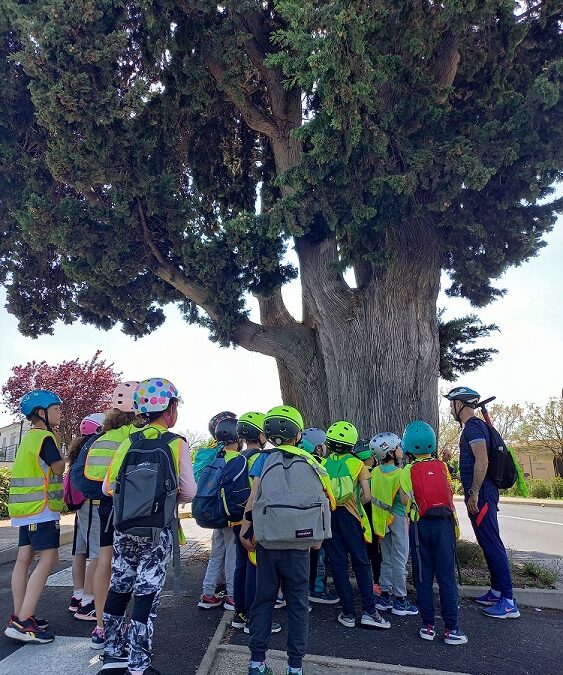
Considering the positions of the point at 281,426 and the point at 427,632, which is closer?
the point at 281,426

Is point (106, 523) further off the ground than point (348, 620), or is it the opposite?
point (106, 523)

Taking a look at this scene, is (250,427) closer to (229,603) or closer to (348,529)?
(348,529)

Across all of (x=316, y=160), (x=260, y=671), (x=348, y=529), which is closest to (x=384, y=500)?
(x=348, y=529)

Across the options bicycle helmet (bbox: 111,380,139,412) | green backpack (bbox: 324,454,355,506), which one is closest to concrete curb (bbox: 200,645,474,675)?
green backpack (bbox: 324,454,355,506)

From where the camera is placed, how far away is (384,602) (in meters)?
4.97

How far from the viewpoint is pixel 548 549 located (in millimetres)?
9250

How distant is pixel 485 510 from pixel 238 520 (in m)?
2.36

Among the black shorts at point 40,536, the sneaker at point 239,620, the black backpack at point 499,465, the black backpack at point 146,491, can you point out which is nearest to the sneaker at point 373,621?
A: the sneaker at point 239,620

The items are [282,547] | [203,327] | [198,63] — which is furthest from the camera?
[203,327]

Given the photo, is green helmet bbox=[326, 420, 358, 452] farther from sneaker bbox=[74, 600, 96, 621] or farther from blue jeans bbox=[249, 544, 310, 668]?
sneaker bbox=[74, 600, 96, 621]

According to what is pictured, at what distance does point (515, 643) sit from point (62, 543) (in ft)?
24.3

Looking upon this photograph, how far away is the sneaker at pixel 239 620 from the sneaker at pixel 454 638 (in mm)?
1607

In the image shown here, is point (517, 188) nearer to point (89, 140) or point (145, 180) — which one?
point (145, 180)

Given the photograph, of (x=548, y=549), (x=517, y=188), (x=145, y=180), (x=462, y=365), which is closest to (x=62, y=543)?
(x=145, y=180)
